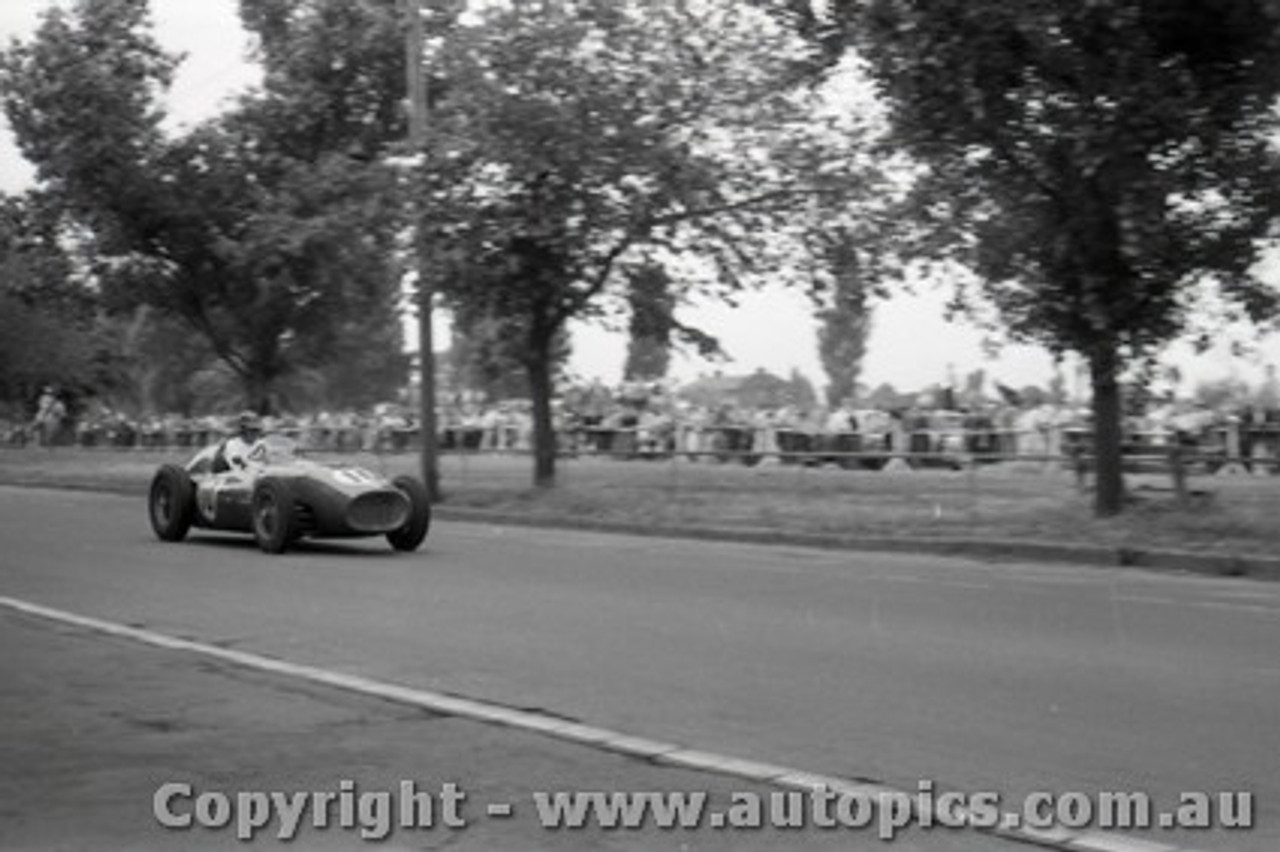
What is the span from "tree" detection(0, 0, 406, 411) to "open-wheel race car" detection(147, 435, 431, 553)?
12155 mm

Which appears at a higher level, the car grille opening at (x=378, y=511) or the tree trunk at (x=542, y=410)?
the tree trunk at (x=542, y=410)

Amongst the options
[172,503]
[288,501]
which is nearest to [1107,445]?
[288,501]

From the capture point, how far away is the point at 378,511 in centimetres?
1600

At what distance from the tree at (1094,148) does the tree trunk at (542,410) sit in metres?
8.12

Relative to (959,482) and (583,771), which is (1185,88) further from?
(583,771)

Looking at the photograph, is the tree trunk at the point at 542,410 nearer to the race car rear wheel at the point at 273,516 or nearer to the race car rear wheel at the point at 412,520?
the race car rear wheel at the point at 412,520

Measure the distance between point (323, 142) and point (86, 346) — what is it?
86.1ft

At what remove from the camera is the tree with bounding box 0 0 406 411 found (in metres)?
30.4

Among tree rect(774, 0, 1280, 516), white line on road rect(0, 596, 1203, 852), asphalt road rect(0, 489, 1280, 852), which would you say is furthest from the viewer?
tree rect(774, 0, 1280, 516)

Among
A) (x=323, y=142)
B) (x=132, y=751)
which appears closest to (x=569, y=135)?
(x=323, y=142)

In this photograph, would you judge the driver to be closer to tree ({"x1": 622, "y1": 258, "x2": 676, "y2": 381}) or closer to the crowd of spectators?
the crowd of spectators

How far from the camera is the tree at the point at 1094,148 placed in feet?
51.1

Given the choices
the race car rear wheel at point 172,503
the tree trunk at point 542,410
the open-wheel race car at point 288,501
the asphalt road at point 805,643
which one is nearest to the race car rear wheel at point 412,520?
the open-wheel race car at point 288,501

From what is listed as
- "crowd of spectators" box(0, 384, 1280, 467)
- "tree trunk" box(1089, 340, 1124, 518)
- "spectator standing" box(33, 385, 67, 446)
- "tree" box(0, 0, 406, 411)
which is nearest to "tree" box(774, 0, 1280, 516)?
"tree trunk" box(1089, 340, 1124, 518)
